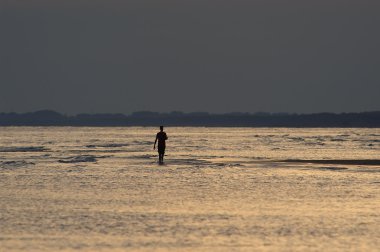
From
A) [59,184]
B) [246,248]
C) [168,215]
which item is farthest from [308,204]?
[59,184]

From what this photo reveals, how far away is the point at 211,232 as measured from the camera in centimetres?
1634

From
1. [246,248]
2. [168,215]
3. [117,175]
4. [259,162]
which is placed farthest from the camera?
[259,162]

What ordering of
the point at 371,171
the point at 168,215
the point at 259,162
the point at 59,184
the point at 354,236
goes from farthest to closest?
the point at 259,162 < the point at 371,171 < the point at 59,184 < the point at 168,215 < the point at 354,236

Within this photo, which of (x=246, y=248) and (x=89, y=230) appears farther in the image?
(x=89, y=230)

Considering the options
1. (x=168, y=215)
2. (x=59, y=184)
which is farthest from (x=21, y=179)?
(x=168, y=215)

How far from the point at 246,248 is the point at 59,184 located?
479 inches

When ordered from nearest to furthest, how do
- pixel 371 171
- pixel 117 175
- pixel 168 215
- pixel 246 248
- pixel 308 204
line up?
pixel 246 248 < pixel 168 215 < pixel 308 204 < pixel 117 175 < pixel 371 171

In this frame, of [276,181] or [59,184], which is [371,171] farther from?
[59,184]

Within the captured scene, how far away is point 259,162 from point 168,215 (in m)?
20.1

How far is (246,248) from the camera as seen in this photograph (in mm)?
14766

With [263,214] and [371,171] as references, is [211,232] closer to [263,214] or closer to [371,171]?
[263,214]

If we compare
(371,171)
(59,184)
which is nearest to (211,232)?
(59,184)

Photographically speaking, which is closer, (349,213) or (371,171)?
(349,213)

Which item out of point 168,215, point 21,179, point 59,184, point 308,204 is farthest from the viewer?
point 21,179
